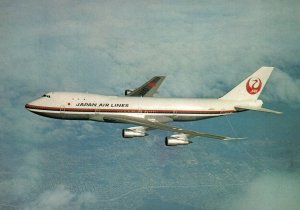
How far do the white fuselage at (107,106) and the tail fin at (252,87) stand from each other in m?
6.73

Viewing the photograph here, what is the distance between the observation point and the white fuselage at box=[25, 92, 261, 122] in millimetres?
60969

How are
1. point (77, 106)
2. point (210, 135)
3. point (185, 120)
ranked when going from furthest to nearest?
point (185, 120)
point (77, 106)
point (210, 135)

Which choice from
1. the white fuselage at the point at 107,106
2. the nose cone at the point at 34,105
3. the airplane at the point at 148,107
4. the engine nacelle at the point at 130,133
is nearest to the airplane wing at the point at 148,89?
the airplane at the point at 148,107

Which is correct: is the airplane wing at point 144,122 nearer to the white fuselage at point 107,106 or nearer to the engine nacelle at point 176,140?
the white fuselage at point 107,106

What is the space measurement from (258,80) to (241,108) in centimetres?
551

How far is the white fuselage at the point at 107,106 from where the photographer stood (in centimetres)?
6097

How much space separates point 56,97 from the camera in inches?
2419

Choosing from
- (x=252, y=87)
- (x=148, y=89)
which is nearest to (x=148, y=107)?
(x=148, y=89)

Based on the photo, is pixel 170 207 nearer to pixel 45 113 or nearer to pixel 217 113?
pixel 217 113

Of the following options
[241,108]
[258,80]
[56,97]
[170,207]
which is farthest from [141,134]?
Answer: [170,207]

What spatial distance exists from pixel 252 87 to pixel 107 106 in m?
24.6

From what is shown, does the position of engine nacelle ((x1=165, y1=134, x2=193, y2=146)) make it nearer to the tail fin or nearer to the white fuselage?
the white fuselage

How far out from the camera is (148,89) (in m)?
69.4

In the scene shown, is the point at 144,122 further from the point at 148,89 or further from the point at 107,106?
the point at 148,89
